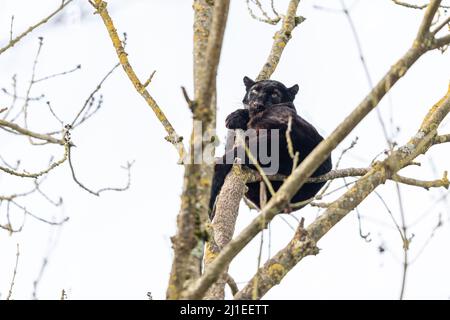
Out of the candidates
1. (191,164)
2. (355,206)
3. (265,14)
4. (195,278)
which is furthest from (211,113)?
(265,14)

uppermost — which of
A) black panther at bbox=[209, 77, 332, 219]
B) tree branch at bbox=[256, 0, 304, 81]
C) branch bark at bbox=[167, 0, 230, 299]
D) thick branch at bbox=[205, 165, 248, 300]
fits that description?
tree branch at bbox=[256, 0, 304, 81]

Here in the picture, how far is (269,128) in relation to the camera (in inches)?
319

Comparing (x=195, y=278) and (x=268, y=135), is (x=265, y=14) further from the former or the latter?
(x=195, y=278)

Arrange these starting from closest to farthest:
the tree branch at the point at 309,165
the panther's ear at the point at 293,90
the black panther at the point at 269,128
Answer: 1. the tree branch at the point at 309,165
2. the black panther at the point at 269,128
3. the panther's ear at the point at 293,90

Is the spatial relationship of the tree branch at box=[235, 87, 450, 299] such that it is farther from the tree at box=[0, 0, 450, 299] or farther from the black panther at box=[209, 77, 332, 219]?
the black panther at box=[209, 77, 332, 219]

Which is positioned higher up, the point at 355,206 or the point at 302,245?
the point at 355,206

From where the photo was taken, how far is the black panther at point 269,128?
7652 millimetres

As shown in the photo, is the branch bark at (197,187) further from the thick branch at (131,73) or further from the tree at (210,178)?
the thick branch at (131,73)

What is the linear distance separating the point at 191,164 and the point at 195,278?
2.12ft

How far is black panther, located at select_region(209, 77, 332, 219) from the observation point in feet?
25.1

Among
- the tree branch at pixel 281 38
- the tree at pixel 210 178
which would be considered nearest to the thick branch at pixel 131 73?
the tree at pixel 210 178

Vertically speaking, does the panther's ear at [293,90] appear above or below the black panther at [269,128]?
above

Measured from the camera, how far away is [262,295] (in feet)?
15.3

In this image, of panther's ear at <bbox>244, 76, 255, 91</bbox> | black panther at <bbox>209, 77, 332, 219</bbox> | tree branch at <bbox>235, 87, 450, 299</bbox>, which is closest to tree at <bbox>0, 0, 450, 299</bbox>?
tree branch at <bbox>235, 87, 450, 299</bbox>
